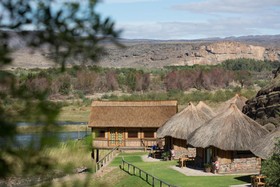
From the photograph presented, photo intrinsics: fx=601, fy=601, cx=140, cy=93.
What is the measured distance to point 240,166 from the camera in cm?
2867

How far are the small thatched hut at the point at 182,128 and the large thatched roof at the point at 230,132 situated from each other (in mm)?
4359

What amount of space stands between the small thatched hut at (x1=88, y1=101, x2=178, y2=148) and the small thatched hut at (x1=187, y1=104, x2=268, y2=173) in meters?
11.6

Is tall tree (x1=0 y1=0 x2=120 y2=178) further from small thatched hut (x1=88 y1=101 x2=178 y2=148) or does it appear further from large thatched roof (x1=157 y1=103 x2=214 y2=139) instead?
small thatched hut (x1=88 y1=101 x2=178 y2=148)

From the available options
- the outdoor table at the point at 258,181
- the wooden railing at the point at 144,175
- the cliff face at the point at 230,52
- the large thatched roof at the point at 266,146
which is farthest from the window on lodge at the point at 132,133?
the cliff face at the point at 230,52

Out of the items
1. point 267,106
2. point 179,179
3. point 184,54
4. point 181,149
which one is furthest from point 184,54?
point 179,179

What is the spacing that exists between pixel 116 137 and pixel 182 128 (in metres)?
7.95

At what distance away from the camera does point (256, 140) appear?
89.8 ft

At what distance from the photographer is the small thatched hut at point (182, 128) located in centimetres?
3445

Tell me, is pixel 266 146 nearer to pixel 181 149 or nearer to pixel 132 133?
pixel 181 149

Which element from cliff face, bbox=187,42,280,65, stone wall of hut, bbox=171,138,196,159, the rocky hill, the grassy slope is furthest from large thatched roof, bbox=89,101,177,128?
cliff face, bbox=187,42,280,65

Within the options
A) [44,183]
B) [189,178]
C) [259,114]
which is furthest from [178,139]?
[44,183]

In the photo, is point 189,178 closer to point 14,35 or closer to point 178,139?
point 178,139

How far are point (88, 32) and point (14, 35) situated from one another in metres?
0.60

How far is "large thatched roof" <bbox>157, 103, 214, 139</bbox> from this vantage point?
34394mm
